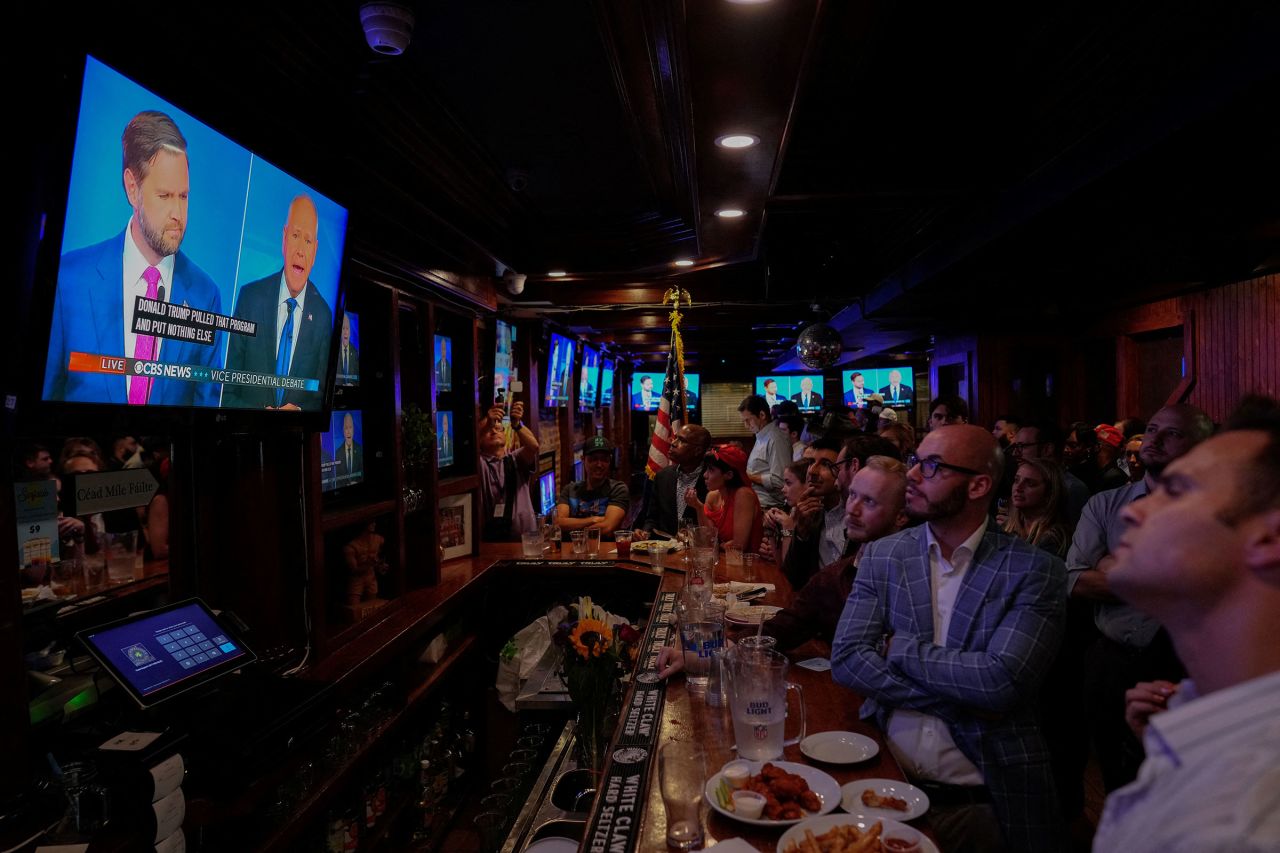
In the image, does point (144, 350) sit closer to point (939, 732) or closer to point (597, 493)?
point (939, 732)

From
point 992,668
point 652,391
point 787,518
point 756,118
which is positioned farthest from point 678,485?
point 652,391

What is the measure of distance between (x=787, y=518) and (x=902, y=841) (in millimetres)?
2588

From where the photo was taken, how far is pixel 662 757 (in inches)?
64.4

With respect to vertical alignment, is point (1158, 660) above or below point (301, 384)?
below

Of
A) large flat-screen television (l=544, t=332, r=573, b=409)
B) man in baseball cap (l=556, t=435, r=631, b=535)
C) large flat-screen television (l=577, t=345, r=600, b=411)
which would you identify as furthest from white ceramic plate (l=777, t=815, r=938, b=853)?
large flat-screen television (l=577, t=345, r=600, b=411)

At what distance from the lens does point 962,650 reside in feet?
6.90

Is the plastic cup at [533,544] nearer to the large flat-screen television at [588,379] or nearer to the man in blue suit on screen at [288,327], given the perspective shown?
the man in blue suit on screen at [288,327]

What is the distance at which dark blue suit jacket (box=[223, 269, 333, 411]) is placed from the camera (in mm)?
2279

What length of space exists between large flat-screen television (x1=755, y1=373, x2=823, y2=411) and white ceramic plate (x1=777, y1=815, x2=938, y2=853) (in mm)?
13285

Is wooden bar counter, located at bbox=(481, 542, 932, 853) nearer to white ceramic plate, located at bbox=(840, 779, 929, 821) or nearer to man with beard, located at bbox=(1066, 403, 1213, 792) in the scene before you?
white ceramic plate, located at bbox=(840, 779, 929, 821)

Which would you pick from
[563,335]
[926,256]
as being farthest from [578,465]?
[926,256]

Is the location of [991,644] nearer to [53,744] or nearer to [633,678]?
[633,678]

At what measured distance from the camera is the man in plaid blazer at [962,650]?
6.56ft

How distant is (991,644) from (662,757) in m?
0.99
